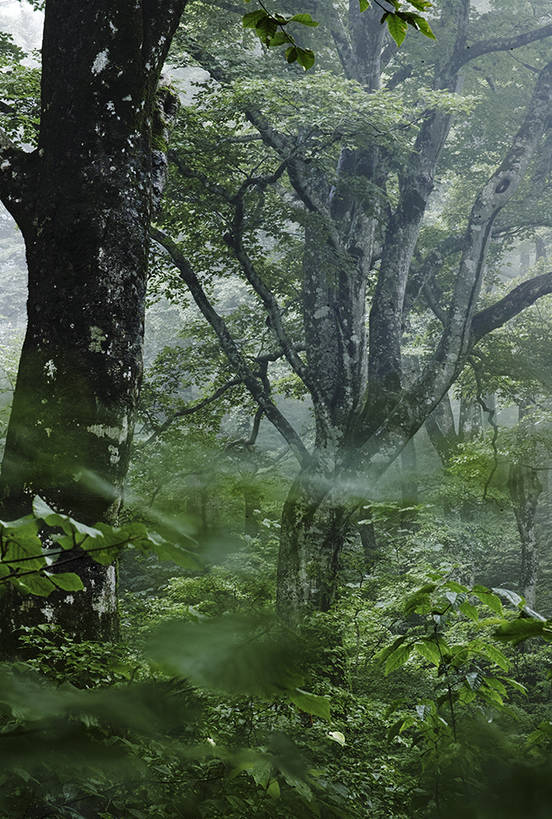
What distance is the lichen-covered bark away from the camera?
299cm

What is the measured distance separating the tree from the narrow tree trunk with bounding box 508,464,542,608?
3945 millimetres

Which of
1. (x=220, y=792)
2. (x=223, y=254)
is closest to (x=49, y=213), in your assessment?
(x=220, y=792)

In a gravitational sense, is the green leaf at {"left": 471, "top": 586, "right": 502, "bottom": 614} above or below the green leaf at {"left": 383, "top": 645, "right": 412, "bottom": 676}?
above

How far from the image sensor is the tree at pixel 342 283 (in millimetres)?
8188

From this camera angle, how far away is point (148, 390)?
10273mm

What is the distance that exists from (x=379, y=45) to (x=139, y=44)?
8241mm

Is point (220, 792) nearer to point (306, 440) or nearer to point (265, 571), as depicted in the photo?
point (265, 571)

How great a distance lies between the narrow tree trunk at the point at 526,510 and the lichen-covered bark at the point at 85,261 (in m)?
10.2

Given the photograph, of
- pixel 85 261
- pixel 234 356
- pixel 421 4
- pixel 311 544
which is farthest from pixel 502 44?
pixel 421 4

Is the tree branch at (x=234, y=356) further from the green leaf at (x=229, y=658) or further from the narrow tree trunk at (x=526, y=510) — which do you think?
the green leaf at (x=229, y=658)

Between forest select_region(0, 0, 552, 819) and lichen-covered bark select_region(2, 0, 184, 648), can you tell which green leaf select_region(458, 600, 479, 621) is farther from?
lichen-covered bark select_region(2, 0, 184, 648)

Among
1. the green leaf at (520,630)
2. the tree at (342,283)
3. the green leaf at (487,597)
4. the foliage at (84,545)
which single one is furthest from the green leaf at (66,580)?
the tree at (342,283)

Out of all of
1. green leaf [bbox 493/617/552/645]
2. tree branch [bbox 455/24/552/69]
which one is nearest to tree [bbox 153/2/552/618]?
tree branch [bbox 455/24/552/69]

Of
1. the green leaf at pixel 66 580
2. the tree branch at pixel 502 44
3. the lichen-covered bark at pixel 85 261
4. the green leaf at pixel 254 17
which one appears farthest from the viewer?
the tree branch at pixel 502 44
